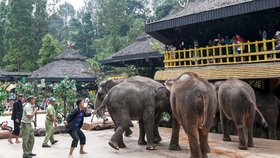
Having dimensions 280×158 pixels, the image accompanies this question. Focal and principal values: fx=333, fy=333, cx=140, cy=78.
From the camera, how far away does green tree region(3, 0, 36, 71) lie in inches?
1869

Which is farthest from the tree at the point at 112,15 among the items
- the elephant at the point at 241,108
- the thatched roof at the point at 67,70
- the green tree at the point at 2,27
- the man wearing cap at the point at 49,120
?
the elephant at the point at 241,108

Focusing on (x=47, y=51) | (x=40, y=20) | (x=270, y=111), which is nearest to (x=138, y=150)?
(x=270, y=111)

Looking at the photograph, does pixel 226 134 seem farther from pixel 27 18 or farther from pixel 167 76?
pixel 27 18

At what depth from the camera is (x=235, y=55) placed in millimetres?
12430

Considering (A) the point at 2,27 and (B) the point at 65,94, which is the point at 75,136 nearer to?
(B) the point at 65,94

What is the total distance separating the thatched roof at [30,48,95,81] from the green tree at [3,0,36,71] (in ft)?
41.0

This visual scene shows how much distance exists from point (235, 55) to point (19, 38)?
138 feet

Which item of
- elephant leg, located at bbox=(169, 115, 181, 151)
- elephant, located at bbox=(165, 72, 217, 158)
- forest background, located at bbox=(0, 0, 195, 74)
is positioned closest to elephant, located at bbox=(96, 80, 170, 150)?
elephant leg, located at bbox=(169, 115, 181, 151)

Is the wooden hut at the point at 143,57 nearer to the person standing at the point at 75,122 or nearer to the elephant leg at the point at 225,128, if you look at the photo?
the elephant leg at the point at 225,128

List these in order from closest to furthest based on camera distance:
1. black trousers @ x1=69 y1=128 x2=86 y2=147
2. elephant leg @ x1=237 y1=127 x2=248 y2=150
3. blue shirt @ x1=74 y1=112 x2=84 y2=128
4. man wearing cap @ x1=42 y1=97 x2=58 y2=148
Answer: black trousers @ x1=69 y1=128 x2=86 y2=147 → blue shirt @ x1=74 y1=112 x2=84 y2=128 → elephant leg @ x1=237 y1=127 x2=248 y2=150 → man wearing cap @ x1=42 y1=97 x2=58 y2=148

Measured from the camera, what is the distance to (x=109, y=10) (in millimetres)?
52250

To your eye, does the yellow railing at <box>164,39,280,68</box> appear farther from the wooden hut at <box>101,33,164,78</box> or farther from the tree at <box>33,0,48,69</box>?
the tree at <box>33,0,48,69</box>

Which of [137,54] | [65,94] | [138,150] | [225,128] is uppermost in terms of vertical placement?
[137,54]

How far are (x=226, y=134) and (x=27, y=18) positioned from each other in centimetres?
4517
